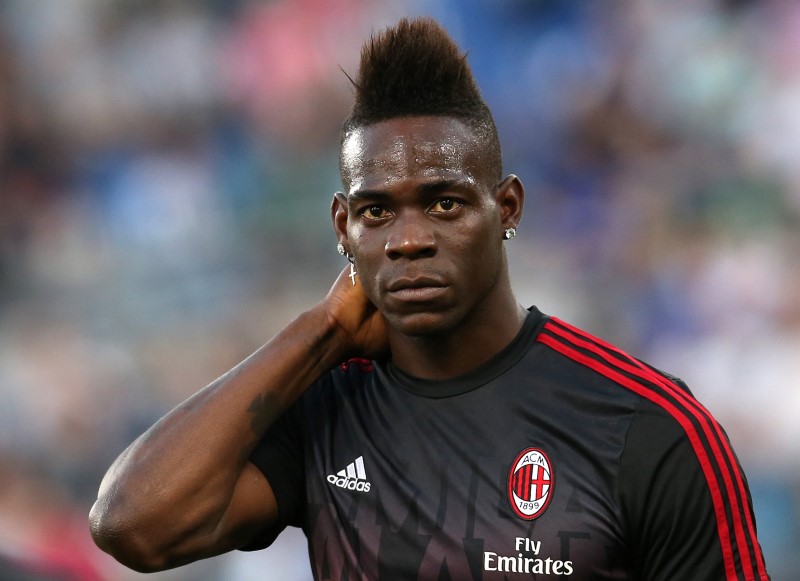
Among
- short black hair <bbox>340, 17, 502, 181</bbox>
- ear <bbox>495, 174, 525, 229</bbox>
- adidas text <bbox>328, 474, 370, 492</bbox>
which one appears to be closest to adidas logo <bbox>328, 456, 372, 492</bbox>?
adidas text <bbox>328, 474, 370, 492</bbox>

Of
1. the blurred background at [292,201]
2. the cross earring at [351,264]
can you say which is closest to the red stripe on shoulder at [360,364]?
the cross earring at [351,264]

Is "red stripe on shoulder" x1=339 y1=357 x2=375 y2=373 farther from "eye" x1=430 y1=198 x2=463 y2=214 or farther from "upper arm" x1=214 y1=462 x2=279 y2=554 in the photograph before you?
"eye" x1=430 y1=198 x2=463 y2=214

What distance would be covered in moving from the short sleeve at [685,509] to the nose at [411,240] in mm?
750

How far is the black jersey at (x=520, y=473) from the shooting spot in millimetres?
2771

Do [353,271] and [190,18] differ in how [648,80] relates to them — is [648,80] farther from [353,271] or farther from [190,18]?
[353,271]

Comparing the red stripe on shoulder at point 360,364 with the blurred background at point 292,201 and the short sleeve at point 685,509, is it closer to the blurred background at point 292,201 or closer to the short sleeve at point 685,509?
the short sleeve at point 685,509

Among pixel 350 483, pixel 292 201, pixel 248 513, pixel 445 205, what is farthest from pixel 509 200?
pixel 292 201

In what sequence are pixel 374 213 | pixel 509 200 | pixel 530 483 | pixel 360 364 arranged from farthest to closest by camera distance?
pixel 360 364, pixel 509 200, pixel 374 213, pixel 530 483

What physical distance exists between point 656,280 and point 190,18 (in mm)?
4031

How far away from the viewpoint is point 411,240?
2977 millimetres

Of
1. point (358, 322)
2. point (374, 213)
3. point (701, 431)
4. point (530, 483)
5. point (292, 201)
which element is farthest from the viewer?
point (292, 201)

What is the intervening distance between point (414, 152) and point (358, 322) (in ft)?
2.00

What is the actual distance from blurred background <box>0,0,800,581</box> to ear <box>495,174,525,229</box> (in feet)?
13.2

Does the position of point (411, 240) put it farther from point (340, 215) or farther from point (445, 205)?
point (340, 215)
